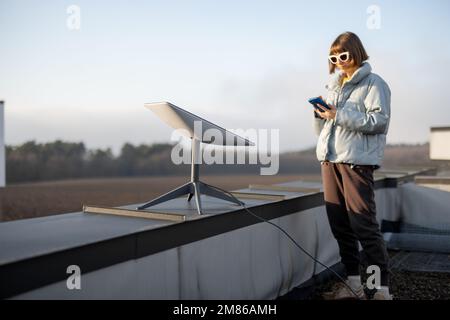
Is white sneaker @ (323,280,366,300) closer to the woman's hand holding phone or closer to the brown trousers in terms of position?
the brown trousers

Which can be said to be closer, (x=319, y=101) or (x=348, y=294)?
(x=319, y=101)

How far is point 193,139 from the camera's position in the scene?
1872 mm

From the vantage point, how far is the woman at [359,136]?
6.07 feet

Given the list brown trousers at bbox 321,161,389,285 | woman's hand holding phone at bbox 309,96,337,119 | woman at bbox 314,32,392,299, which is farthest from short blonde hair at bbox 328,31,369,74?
brown trousers at bbox 321,161,389,285

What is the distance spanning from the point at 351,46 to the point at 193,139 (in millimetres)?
842

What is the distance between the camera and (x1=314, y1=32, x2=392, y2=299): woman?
185 centimetres

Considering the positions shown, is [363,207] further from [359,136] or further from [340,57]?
[340,57]

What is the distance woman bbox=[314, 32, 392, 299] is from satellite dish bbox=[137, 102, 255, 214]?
0.41 metres

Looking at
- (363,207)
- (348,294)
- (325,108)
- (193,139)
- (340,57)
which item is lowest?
(348,294)

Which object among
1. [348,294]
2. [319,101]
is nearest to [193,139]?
[319,101]

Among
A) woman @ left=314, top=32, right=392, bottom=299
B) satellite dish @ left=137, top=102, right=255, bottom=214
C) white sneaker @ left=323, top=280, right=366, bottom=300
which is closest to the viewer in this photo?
satellite dish @ left=137, top=102, right=255, bottom=214
